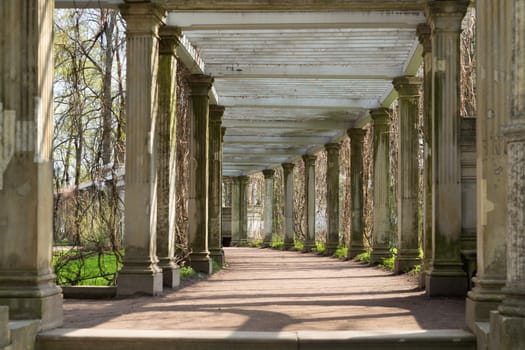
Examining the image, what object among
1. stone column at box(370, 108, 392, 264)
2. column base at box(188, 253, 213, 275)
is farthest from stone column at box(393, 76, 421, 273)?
column base at box(188, 253, 213, 275)

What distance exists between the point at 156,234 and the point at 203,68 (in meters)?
5.70

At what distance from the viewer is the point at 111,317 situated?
8.40m

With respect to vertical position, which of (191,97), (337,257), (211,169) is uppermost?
(191,97)

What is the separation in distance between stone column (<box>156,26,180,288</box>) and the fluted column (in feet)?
98.5

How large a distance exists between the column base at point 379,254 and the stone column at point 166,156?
8476 millimetres

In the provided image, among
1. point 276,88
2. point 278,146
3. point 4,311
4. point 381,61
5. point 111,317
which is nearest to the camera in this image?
point 4,311

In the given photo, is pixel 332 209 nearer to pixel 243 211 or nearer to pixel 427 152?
pixel 427 152

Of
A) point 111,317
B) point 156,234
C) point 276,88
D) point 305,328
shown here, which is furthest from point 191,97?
point 305,328

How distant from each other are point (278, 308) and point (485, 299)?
3.28 metres

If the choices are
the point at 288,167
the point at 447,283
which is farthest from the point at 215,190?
the point at 288,167

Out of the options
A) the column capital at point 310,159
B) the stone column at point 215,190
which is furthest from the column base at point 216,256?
the column capital at point 310,159

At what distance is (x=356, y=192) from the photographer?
77.7 feet

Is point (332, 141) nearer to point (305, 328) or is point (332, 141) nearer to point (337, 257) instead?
point (337, 257)

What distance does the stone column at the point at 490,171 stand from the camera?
6.62 meters
